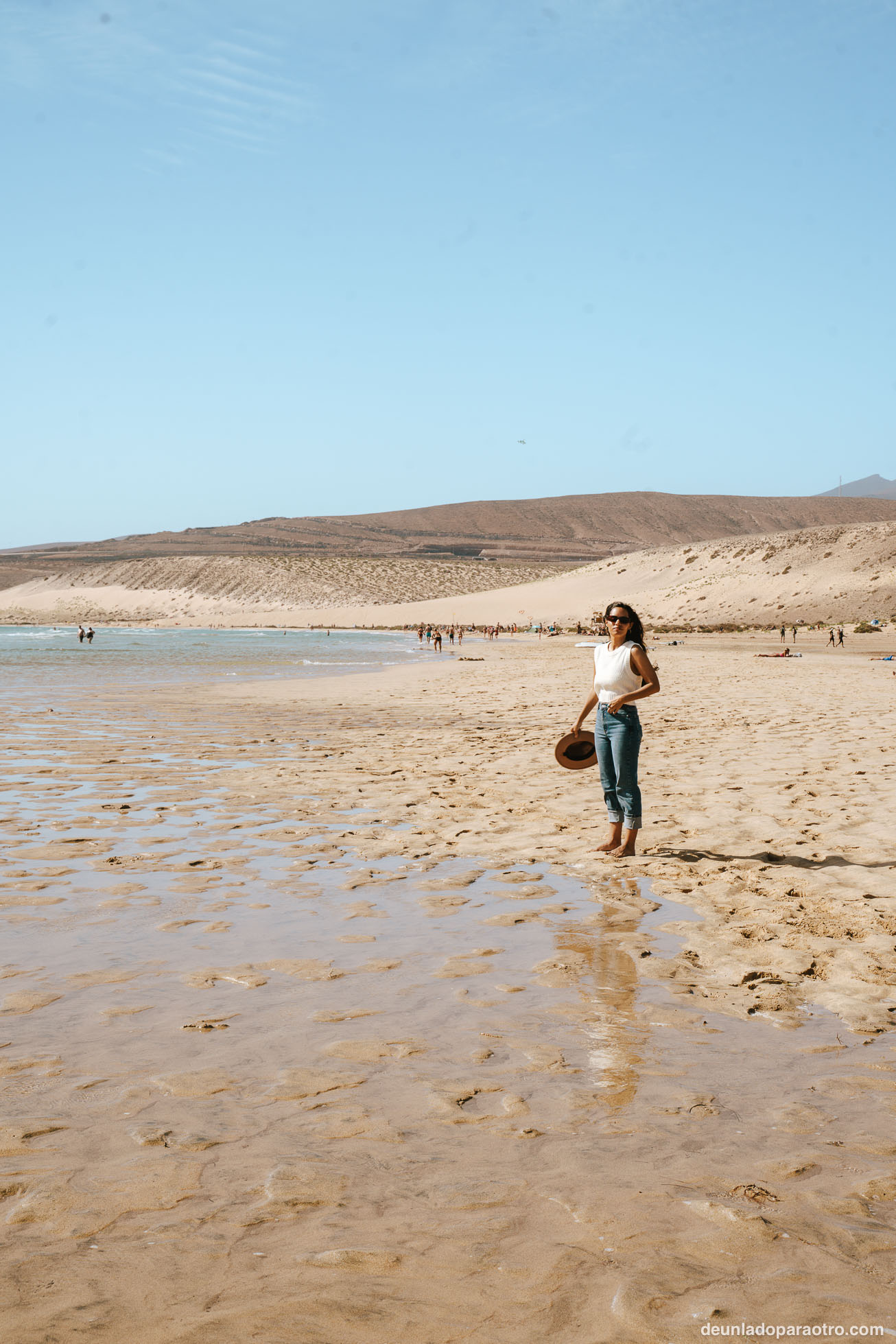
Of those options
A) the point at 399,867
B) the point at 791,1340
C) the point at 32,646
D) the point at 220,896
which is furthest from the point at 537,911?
the point at 32,646

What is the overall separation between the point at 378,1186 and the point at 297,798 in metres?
7.15

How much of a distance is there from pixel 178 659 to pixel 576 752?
35717mm

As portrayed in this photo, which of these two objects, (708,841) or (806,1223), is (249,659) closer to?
(708,841)

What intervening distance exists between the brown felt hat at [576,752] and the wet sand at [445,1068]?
0.54 meters

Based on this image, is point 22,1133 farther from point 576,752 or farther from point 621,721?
point 576,752

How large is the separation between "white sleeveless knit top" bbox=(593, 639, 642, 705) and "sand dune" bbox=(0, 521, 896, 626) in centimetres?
6578

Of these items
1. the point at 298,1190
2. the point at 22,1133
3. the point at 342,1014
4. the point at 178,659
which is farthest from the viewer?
the point at 178,659

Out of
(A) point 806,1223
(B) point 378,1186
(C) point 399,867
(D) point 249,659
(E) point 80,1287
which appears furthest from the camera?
(D) point 249,659

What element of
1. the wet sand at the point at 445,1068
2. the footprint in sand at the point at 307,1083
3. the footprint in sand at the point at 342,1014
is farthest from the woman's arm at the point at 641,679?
the footprint in sand at the point at 307,1083

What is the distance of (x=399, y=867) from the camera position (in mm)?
7695

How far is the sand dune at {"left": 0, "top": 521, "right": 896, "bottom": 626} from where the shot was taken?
7906 cm

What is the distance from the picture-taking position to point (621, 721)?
7.98m

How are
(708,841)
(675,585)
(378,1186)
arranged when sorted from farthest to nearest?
(675,585)
(708,841)
(378,1186)

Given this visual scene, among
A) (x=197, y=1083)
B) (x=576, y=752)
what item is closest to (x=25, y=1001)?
(x=197, y=1083)
